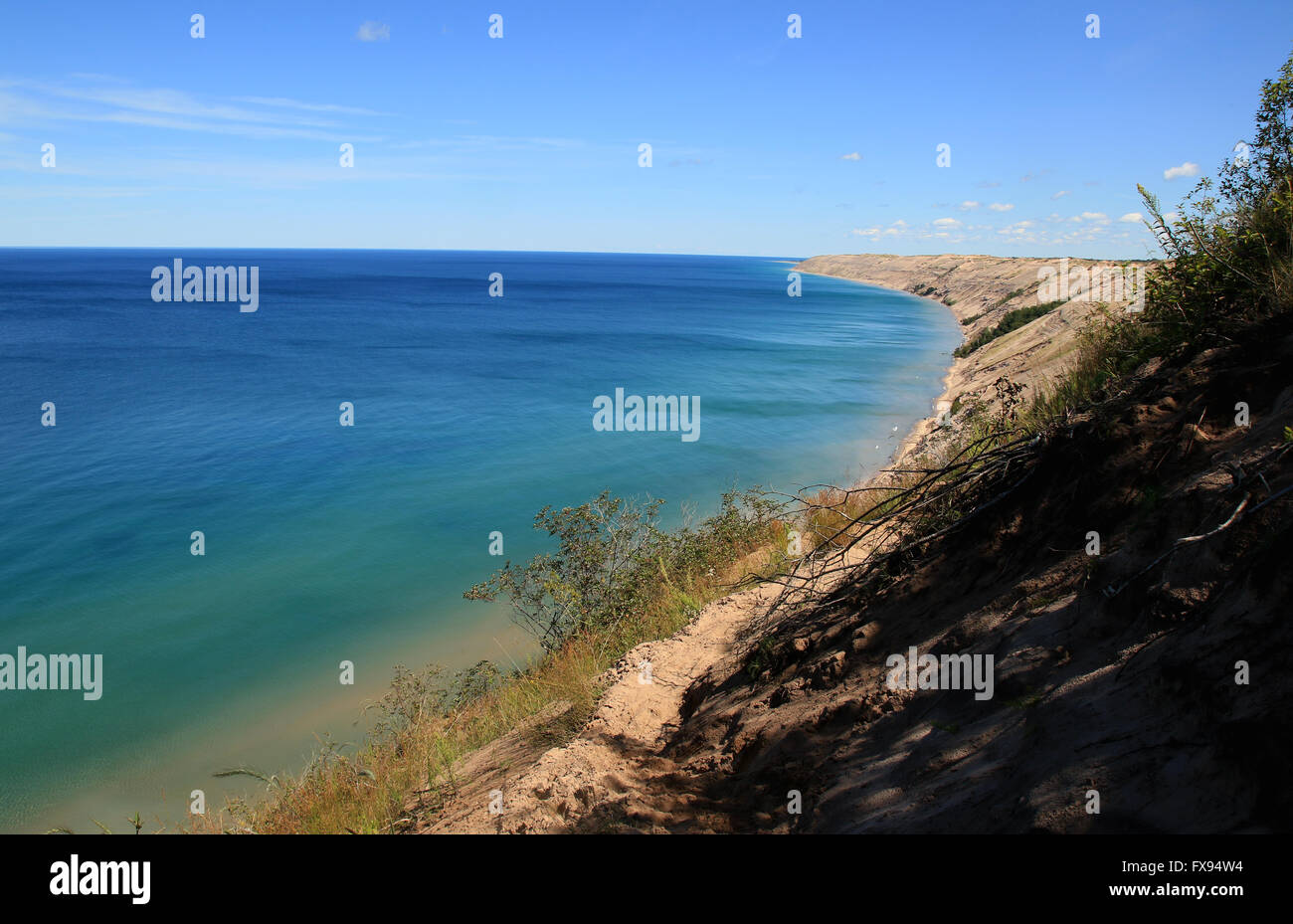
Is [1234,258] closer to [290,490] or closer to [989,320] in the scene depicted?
[290,490]

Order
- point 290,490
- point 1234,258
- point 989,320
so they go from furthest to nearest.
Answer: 1. point 989,320
2. point 290,490
3. point 1234,258

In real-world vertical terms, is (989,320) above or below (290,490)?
above

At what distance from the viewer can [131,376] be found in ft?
129

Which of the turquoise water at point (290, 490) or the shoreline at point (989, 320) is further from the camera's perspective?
the shoreline at point (989, 320)

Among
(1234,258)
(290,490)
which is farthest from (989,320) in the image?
(1234,258)

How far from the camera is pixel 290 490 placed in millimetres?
22750

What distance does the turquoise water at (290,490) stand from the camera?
489 inches

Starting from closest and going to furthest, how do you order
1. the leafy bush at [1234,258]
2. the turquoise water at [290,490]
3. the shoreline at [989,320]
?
the leafy bush at [1234,258] < the turquoise water at [290,490] < the shoreline at [989,320]

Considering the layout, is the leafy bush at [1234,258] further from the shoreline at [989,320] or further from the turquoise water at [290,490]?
the turquoise water at [290,490]

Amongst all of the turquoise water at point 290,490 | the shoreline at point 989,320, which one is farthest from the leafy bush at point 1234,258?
the turquoise water at point 290,490

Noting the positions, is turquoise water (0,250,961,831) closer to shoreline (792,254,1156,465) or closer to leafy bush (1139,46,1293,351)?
shoreline (792,254,1156,465)

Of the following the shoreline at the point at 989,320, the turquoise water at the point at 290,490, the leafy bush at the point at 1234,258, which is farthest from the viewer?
the shoreline at the point at 989,320

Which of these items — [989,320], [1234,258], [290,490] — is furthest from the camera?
[989,320]
